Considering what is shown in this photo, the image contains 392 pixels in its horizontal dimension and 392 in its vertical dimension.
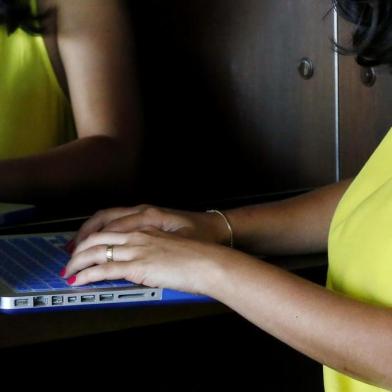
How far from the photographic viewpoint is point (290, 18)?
1.59 m

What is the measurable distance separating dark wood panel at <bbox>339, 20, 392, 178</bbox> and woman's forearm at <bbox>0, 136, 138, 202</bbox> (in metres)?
0.44

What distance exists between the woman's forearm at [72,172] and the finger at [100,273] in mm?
403

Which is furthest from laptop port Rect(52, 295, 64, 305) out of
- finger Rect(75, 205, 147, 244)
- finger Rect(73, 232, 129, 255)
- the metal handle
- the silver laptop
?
the metal handle

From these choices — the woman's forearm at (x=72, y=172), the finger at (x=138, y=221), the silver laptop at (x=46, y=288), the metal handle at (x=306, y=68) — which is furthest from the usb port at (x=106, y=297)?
the metal handle at (x=306, y=68)

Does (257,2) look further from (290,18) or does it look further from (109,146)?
(109,146)

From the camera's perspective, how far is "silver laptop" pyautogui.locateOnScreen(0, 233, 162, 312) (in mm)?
910

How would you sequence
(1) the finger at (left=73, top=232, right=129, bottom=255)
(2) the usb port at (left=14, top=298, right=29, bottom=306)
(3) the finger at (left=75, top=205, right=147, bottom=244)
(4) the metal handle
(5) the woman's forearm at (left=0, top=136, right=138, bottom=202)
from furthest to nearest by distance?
(4) the metal handle → (5) the woman's forearm at (left=0, top=136, right=138, bottom=202) → (3) the finger at (left=75, top=205, right=147, bottom=244) → (1) the finger at (left=73, top=232, right=129, bottom=255) → (2) the usb port at (left=14, top=298, right=29, bottom=306)

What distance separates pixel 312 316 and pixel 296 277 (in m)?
0.05

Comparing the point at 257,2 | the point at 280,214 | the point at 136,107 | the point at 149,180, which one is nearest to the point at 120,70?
the point at 136,107

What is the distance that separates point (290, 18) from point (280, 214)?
19.8 inches

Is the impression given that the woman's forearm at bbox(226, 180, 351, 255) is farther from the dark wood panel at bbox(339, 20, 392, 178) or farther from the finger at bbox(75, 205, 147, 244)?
the dark wood panel at bbox(339, 20, 392, 178)

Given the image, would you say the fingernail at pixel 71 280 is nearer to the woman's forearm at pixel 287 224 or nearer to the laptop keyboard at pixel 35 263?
the laptop keyboard at pixel 35 263

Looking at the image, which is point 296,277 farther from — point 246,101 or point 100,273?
point 246,101

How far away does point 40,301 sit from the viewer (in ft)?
2.99
